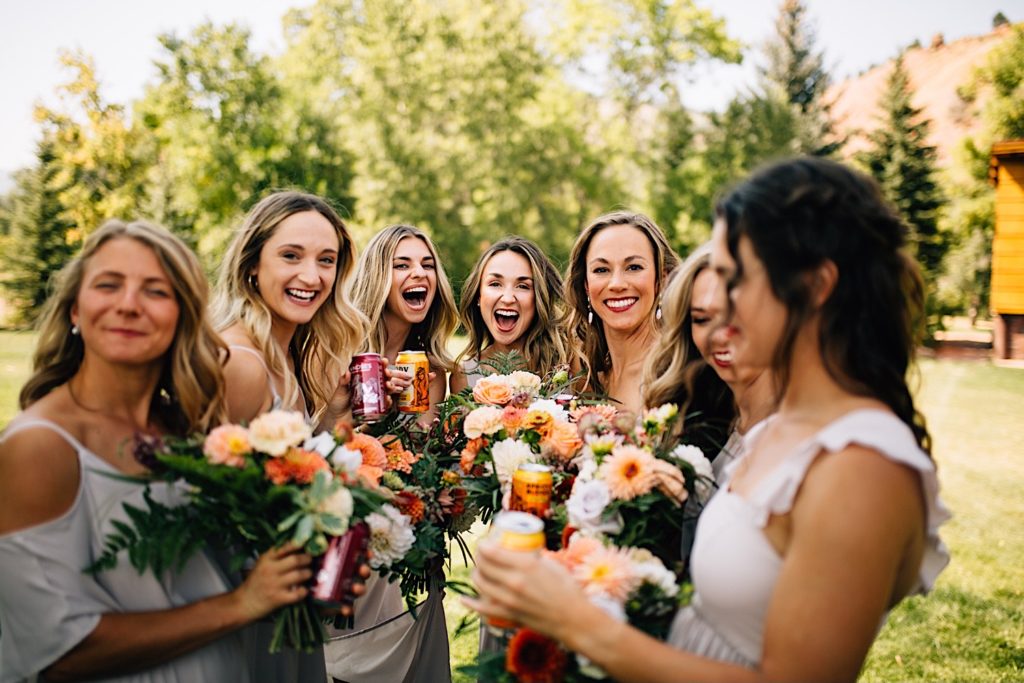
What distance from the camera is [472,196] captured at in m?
27.9

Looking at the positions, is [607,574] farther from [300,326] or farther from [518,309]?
[518,309]

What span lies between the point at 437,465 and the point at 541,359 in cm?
193

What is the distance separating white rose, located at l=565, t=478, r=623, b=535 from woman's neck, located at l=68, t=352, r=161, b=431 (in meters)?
1.47

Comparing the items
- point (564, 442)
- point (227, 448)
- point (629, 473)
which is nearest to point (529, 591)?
point (629, 473)

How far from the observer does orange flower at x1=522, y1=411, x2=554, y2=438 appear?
304 cm

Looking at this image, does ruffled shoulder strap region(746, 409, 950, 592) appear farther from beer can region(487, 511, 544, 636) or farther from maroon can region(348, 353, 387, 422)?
maroon can region(348, 353, 387, 422)

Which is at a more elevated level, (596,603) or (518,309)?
(518,309)

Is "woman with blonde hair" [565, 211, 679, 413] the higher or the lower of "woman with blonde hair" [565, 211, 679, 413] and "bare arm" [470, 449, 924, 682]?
the higher

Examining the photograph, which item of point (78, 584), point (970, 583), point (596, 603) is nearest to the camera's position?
point (596, 603)

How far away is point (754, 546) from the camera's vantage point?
70.3 inches

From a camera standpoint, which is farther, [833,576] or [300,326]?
[300,326]

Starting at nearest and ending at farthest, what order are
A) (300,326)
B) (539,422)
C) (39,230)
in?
(539,422), (300,326), (39,230)

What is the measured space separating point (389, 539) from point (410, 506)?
0.26 metres

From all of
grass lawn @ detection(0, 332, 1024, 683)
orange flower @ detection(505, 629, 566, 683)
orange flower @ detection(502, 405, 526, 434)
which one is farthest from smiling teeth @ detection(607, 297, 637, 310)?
orange flower @ detection(505, 629, 566, 683)
